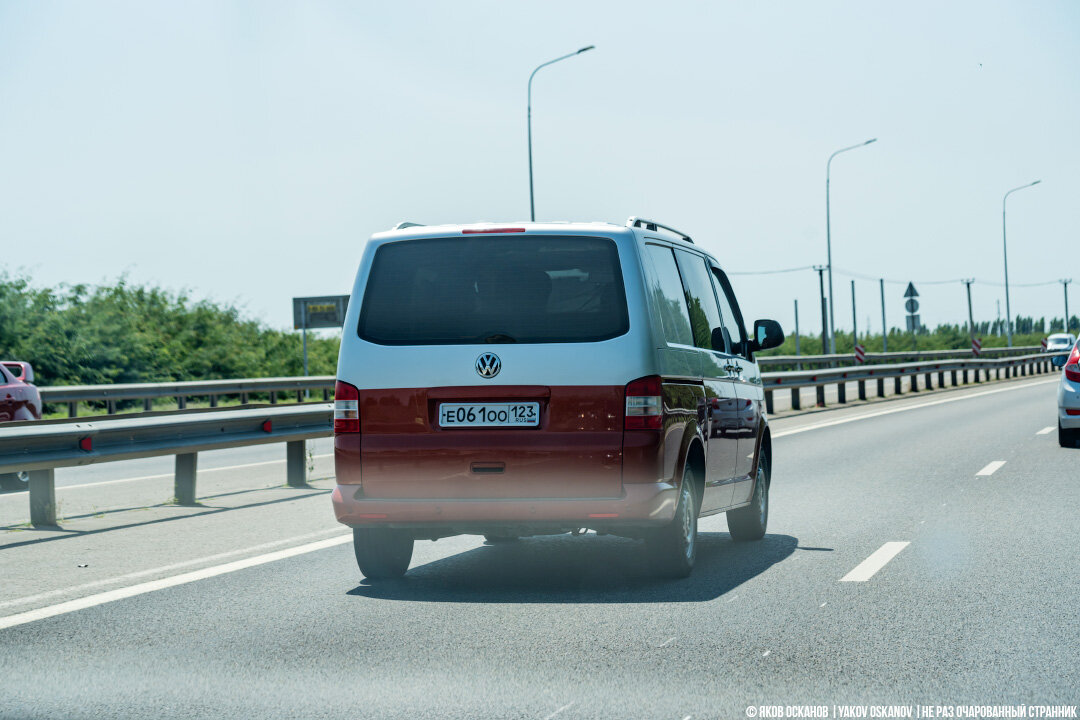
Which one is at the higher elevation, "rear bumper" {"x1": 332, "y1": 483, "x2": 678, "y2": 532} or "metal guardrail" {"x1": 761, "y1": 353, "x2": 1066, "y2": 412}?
"metal guardrail" {"x1": 761, "y1": 353, "x2": 1066, "y2": 412}

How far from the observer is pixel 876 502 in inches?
454

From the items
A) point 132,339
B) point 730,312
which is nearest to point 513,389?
point 730,312

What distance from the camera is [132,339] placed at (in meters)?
40.9

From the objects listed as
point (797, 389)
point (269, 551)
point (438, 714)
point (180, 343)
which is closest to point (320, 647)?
point (438, 714)

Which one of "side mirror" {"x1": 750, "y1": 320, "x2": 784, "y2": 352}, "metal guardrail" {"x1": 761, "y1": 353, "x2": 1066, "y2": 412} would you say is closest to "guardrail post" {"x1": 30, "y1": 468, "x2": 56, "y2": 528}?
"side mirror" {"x1": 750, "y1": 320, "x2": 784, "y2": 352}

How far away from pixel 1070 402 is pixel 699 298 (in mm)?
9677

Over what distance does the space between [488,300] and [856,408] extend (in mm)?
22407

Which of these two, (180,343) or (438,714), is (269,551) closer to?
(438,714)

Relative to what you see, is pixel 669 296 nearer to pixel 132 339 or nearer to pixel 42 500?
pixel 42 500

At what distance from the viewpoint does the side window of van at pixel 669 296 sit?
744 cm

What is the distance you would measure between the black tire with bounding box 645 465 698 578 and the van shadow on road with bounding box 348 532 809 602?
0.08m

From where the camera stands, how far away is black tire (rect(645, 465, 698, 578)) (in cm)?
741

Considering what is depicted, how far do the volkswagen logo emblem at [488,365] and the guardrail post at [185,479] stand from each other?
5774 millimetres

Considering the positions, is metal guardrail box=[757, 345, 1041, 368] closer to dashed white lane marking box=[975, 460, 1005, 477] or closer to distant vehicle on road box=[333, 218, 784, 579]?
dashed white lane marking box=[975, 460, 1005, 477]
